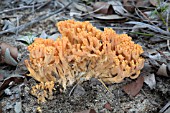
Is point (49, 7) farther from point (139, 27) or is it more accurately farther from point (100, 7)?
point (139, 27)

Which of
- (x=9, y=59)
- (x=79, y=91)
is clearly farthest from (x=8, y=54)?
(x=79, y=91)

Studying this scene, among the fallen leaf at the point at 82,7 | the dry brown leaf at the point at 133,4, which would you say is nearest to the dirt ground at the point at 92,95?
the dry brown leaf at the point at 133,4

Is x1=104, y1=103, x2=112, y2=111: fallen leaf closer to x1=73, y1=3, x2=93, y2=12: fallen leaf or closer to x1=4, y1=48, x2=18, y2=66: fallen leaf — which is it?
x1=4, y1=48, x2=18, y2=66: fallen leaf

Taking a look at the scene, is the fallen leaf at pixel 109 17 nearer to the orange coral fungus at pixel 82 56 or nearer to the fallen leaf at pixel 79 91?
the orange coral fungus at pixel 82 56

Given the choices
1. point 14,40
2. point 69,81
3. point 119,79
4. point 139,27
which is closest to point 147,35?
point 139,27

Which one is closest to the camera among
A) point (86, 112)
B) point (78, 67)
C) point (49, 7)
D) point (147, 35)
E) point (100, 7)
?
point (86, 112)

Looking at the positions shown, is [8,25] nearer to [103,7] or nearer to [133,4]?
[103,7]
